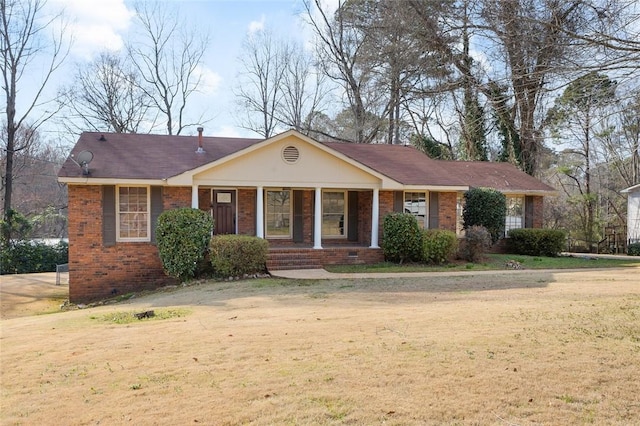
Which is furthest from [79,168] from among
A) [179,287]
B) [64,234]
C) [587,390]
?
[64,234]

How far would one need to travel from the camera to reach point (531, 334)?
5.75 meters

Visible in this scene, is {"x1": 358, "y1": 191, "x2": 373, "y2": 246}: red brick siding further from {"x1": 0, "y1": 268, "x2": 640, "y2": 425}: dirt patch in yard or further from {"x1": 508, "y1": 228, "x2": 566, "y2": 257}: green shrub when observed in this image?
{"x1": 0, "y1": 268, "x2": 640, "y2": 425}: dirt patch in yard

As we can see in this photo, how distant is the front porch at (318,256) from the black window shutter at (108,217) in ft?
15.0

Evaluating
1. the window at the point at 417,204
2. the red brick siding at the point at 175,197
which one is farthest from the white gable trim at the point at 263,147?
the window at the point at 417,204

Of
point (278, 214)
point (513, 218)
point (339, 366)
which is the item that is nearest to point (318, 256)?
point (278, 214)

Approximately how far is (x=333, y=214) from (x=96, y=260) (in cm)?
813

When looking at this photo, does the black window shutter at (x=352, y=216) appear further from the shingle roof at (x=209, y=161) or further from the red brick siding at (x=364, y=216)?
the shingle roof at (x=209, y=161)

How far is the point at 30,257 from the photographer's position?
20.2m

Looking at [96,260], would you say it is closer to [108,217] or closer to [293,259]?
[108,217]

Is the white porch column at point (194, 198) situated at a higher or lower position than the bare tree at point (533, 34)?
lower

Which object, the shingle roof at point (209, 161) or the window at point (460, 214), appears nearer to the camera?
the shingle roof at point (209, 161)

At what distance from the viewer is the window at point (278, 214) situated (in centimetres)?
1723

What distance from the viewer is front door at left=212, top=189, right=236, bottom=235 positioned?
1633 cm

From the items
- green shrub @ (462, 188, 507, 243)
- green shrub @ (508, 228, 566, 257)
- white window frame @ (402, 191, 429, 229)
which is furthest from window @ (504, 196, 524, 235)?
white window frame @ (402, 191, 429, 229)
